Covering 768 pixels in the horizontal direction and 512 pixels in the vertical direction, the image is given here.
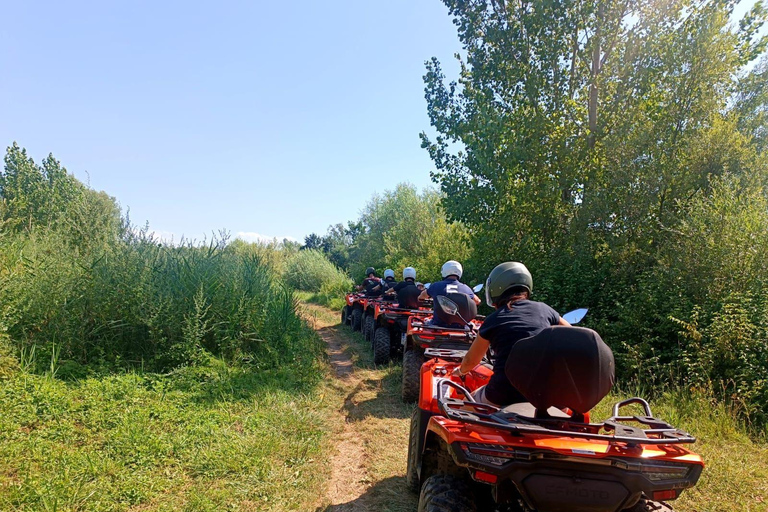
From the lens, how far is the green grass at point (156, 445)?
3098 millimetres

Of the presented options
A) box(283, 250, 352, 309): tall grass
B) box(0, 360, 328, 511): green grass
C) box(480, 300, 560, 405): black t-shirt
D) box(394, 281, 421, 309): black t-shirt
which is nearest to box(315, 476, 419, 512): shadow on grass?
box(0, 360, 328, 511): green grass

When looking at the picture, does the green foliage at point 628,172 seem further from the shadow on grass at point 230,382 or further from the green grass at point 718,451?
the shadow on grass at point 230,382

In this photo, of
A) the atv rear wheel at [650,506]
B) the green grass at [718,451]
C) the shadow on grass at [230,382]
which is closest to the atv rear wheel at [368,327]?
the shadow on grass at [230,382]

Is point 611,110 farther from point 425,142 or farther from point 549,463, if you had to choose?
point 549,463

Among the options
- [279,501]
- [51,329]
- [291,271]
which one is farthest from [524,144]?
[291,271]

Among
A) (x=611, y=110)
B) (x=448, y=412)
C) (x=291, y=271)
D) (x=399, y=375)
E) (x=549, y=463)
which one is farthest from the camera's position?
(x=291, y=271)

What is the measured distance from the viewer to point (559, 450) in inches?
67.7

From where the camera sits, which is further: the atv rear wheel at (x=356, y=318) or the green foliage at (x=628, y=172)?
the atv rear wheel at (x=356, y=318)

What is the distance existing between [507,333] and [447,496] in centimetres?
95

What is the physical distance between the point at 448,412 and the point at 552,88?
953 centimetres

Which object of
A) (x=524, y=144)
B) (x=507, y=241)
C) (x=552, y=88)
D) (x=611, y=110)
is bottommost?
(x=507, y=241)

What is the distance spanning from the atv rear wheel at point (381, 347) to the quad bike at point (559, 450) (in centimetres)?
532

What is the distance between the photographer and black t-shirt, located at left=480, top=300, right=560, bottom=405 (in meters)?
2.46

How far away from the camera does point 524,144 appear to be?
9312mm
